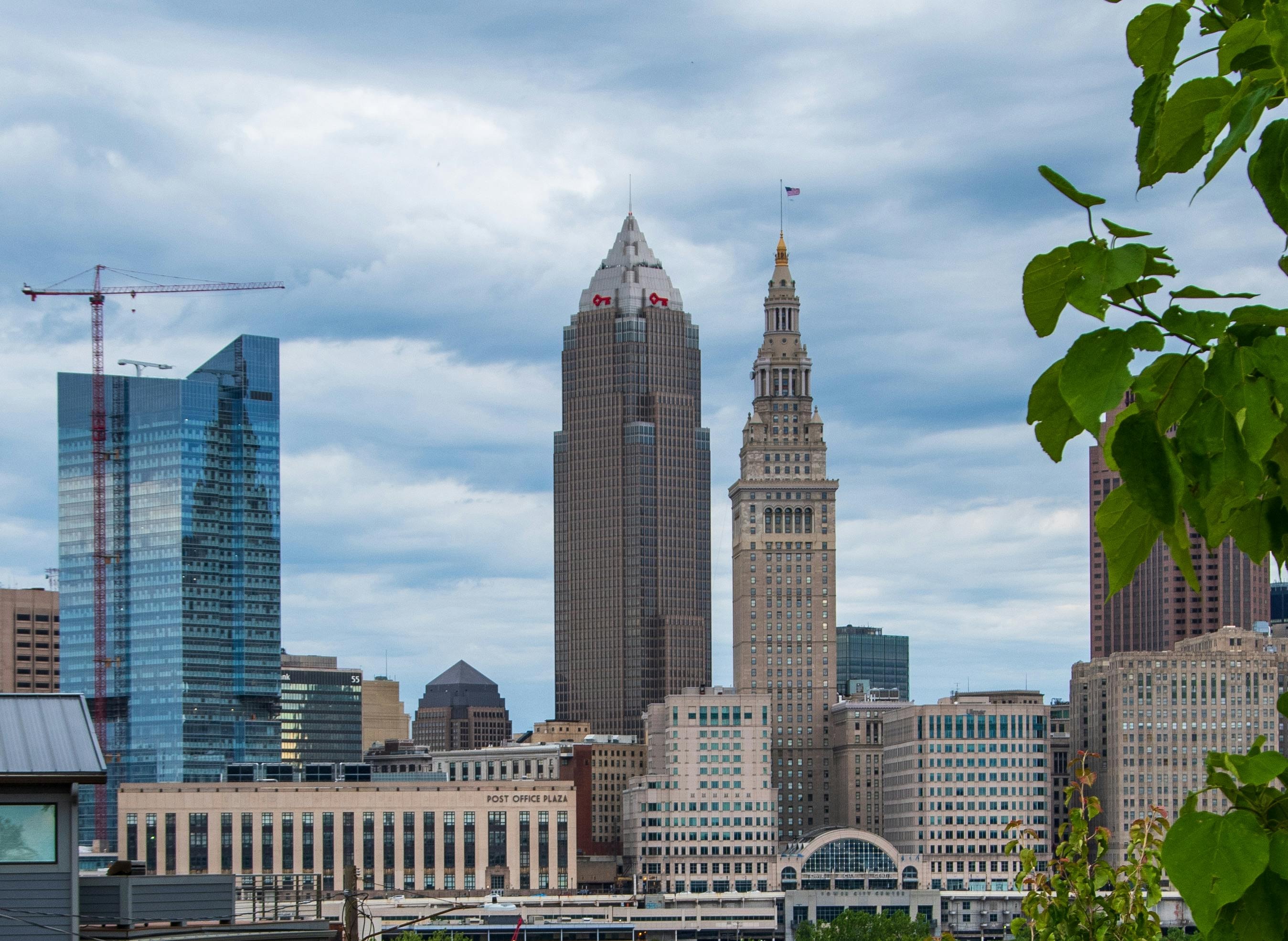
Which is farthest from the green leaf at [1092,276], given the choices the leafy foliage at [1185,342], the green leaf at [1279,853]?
the green leaf at [1279,853]

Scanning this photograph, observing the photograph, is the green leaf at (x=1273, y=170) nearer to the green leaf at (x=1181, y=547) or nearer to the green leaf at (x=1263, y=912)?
the green leaf at (x=1181, y=547)

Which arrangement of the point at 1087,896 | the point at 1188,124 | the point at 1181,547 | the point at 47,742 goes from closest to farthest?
the point at 1188,124 < the point at 1181,547 < the point at 1087,896 < the point at 47,742

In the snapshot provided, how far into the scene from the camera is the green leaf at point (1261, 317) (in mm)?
6395

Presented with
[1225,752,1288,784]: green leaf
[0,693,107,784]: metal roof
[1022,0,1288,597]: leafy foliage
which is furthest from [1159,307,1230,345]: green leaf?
[0,693,107,784]: metal roof

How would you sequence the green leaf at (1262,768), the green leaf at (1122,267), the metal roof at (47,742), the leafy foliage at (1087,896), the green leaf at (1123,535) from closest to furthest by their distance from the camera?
1. the green leaf at (1122,267)
2. the green leaf at (1262,768)
3. the green leaf at (1123,535)
4. the leafy foliage at (1087,896)
5. the metal roof at (47,742)

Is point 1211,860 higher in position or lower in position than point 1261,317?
lower

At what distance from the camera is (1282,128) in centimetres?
628

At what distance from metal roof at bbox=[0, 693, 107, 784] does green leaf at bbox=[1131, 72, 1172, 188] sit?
1379 inches

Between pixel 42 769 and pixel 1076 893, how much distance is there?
2243 cm

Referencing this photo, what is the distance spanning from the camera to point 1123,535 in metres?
6.95

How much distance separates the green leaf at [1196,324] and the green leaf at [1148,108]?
719 mm

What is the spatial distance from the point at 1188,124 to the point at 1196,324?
74cm

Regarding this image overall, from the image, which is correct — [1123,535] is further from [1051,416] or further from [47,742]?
[47,742]

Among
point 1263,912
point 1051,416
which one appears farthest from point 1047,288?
point 1263,912
